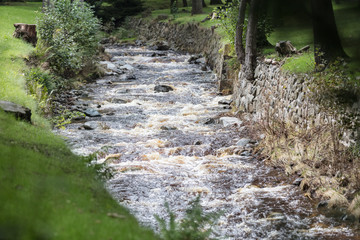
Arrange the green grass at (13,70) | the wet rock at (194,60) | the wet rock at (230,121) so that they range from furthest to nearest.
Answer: the wet rock at (194,60)
the wet rock at (230,121)
the green grass at (13,70)

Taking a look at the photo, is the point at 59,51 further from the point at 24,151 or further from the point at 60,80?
the point at 24,151

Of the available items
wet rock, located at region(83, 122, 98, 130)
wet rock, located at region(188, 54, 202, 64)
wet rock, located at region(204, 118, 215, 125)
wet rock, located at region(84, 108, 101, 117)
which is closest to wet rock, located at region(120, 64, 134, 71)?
wet rock, located at region(188, 54, 202, 64)

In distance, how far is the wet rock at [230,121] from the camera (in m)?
13.3

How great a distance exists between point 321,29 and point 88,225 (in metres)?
2.85

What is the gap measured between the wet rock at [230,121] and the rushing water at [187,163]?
0.11 metres

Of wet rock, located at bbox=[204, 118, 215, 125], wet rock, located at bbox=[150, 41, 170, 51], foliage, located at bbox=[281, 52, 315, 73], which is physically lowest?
wet rock, located at bbox=[204, 118, 215, 125]

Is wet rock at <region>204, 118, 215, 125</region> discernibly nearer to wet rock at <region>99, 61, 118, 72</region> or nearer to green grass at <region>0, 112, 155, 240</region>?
green grass at <region>0, 112, 155, 240</region>

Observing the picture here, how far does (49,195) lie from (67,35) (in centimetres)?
1639

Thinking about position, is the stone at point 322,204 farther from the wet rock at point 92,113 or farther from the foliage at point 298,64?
the wet rock at point 92,113

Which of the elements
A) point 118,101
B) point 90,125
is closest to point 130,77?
point 118,101

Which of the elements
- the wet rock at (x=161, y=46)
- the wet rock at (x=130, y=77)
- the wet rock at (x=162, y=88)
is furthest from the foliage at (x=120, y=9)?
the wet rock at (x=162, y=88)

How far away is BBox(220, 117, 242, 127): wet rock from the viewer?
13281mm

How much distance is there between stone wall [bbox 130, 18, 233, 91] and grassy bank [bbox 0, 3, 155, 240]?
11610 mm

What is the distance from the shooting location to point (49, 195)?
431 cm
